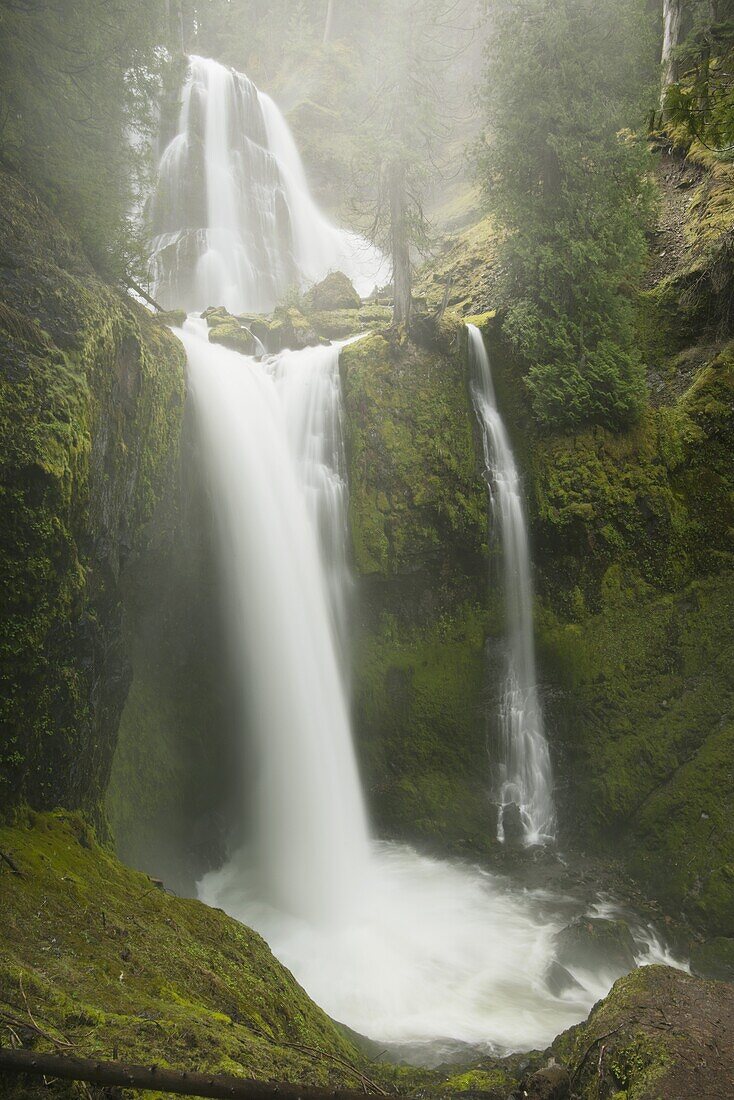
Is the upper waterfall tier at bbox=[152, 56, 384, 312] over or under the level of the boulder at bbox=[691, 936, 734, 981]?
over

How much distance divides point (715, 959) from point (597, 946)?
135cm

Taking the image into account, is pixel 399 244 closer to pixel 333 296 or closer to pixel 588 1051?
pixel 333 296

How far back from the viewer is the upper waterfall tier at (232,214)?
22.3 meters

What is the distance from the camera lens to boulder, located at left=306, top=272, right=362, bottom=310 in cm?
1752

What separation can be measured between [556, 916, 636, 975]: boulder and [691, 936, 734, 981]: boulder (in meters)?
0.71

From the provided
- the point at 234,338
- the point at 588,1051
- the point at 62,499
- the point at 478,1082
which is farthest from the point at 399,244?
the point at 478,1082

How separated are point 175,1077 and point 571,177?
13.7 metres

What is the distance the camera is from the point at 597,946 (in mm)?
7566

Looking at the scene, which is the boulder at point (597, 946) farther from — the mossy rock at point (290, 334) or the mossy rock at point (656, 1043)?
the mossy rock at point (290, 334)

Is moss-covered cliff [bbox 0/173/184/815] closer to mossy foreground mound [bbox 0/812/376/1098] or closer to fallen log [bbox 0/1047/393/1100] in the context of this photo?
mossy foreground mound [bbox 0/812/376/1098]

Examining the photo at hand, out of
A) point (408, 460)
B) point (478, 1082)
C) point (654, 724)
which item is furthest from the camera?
point (408, 460)

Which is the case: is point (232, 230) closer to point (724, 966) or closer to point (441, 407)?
point (441, 407)

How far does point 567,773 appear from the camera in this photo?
10.4m

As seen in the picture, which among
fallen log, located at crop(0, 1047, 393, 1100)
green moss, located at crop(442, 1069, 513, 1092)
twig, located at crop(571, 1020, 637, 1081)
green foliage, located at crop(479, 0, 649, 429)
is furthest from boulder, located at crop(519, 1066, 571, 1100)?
green foliage, located at crop(479, 0, 649, 429)
